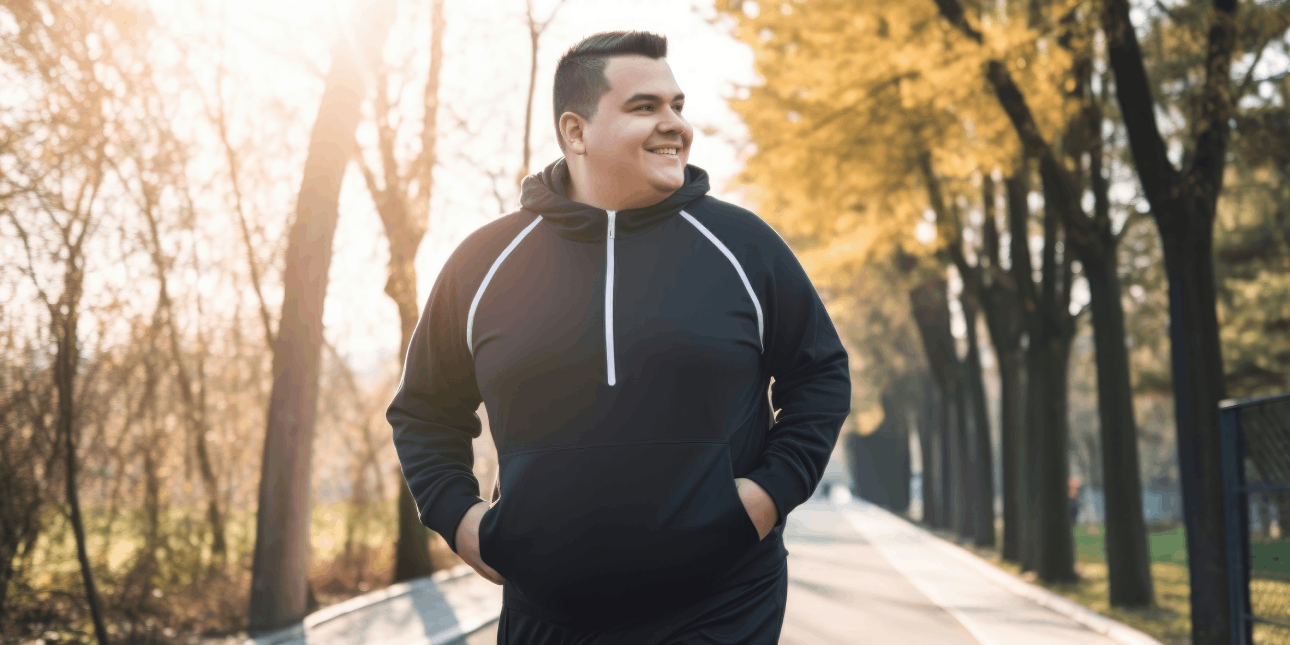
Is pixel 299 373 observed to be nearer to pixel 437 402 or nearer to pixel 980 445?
pixel 437 402

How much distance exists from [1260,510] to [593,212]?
7.08 metres

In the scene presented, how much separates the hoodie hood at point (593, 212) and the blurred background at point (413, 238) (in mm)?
1438

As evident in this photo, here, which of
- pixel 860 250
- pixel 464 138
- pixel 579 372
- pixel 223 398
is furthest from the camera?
pixel 464 138

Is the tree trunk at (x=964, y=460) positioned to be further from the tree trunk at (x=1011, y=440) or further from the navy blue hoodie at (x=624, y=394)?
the navy blue hoodie at (x=624, y=394)

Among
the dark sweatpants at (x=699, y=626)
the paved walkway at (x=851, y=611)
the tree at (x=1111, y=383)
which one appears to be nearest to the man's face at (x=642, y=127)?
the dark sweatpants at (x=699, y=626)

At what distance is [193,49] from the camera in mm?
11180

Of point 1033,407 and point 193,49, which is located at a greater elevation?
point 193,49

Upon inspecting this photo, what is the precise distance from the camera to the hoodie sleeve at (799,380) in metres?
2.39

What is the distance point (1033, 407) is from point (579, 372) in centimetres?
1500

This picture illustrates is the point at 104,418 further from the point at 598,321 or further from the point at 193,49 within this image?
the point at 598,321

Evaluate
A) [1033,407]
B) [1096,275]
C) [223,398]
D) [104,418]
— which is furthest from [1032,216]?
[104,418]

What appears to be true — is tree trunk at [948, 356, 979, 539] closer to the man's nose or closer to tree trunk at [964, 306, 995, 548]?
tree trunk at [964, 306, 995, 548]

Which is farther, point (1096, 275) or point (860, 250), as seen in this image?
point (860, 250)

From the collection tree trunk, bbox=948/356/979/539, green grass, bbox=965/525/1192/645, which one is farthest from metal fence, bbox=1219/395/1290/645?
tree trunk, bbox=948/356/979/539
